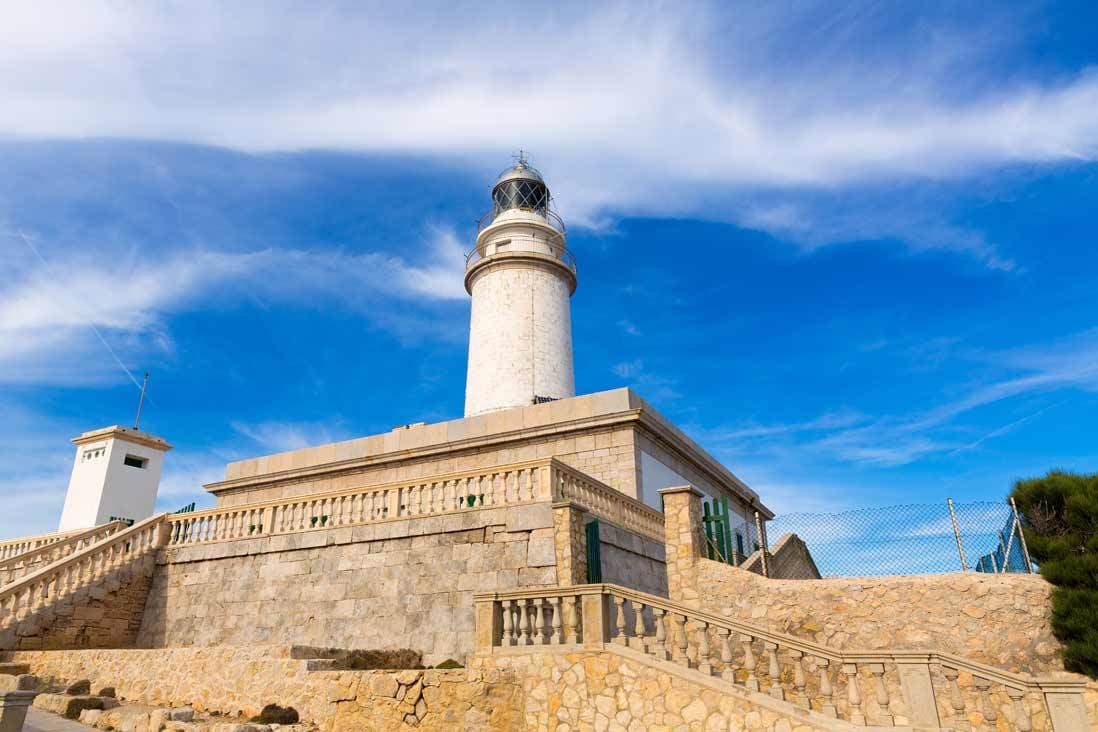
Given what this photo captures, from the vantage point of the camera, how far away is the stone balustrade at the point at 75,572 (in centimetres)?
1469

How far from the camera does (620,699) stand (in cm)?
870

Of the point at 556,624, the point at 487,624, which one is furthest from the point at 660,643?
the point at 487,624

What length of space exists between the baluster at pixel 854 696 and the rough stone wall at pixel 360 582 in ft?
17.5

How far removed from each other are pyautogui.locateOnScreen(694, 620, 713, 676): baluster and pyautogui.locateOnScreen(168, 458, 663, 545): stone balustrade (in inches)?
177

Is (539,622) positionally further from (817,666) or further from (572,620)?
(817,666)

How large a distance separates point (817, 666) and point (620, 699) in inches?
94.6

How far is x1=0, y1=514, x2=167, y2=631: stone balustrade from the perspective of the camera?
1469cm

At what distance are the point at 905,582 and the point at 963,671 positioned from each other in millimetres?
3146

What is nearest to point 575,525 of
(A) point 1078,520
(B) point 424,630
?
(B) point 424,630

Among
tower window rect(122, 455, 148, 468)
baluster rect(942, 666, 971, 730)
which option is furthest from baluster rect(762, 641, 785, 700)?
tower window rect(122, 455, 148, 468)

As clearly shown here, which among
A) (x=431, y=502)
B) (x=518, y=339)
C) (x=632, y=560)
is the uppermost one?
(x=518, y=339)

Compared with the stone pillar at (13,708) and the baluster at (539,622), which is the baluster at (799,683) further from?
the stone pillar at (13,708)

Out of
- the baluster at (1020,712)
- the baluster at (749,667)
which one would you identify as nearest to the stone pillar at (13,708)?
the baluster at (749,667)

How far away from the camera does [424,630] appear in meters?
12.8
